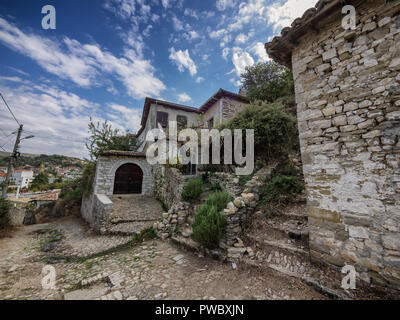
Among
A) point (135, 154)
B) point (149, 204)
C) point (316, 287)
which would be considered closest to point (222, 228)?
point (316, 287)

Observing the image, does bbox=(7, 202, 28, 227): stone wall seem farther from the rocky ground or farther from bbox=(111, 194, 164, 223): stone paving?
bbox=(111, 194, 164, 223): stone paving

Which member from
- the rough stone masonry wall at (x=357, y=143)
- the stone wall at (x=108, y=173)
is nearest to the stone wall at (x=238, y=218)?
the rough stone masonry wall at (x=357, y=143)

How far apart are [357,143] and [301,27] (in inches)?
95.4

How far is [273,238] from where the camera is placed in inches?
131

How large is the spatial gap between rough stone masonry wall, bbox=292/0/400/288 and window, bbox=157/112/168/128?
1064 cm

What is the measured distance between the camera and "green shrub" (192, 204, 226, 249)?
138 inches

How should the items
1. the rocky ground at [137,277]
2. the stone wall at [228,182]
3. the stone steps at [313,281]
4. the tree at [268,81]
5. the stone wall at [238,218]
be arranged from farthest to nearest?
the tree at [268,81] < the stone wall at [228,182] < the stone wall at [238,218] < the rocky ground at [137,277] < the stone steps at [313,281]

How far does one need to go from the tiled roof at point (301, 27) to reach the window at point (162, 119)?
32.3 ft

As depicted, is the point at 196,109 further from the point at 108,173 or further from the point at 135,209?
the point at 135,209

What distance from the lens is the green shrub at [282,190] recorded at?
4.22 m

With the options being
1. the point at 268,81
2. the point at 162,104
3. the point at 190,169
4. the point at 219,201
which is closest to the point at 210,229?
the point at 219,201

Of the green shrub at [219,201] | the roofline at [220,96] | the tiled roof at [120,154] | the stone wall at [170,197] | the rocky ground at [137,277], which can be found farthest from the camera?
the roofline at [220,96]

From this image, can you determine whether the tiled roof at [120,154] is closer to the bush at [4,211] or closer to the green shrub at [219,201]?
the bush at [4,211]

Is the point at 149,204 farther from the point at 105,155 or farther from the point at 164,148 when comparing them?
the point at 105,155
